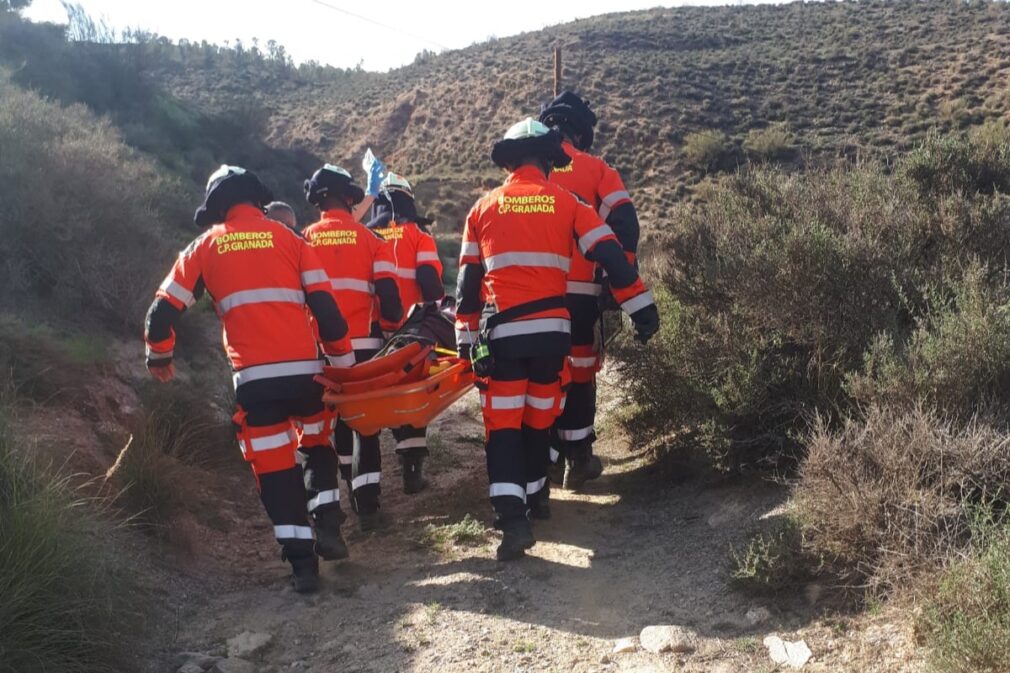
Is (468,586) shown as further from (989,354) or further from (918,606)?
(989,354)

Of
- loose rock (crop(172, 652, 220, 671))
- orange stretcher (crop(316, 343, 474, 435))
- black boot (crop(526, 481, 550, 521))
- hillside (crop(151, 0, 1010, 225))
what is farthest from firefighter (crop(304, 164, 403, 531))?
hillside (crop(151, 0, 1010, 225))

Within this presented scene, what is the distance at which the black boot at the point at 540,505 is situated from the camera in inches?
200

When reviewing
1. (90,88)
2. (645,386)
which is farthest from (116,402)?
(90,88)

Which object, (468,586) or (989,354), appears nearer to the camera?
(989,354)

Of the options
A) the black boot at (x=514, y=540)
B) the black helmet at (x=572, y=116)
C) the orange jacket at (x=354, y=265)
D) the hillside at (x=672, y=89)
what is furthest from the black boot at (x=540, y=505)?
the hillside at (x=672, y=89)

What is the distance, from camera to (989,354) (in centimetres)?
376

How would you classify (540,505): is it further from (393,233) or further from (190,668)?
(393,233)

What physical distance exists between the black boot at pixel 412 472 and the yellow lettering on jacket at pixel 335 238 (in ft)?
5.34

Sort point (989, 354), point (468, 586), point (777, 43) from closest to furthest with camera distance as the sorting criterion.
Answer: point (989, 354) → point (468, 586) → point (777, 43)

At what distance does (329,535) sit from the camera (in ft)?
15.3

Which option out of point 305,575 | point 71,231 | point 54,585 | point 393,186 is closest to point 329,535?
point 305,575

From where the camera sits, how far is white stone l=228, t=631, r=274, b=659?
3.68m

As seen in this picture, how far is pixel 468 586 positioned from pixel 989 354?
2.72 m

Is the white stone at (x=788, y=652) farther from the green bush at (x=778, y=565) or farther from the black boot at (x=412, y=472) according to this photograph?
the black boot at (x=412, y=472)
